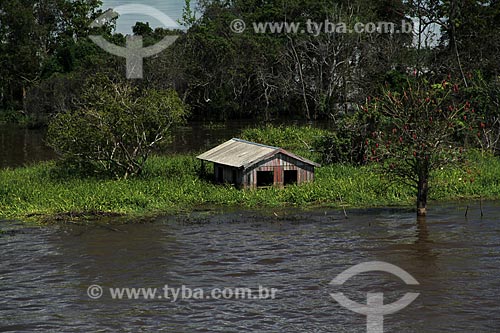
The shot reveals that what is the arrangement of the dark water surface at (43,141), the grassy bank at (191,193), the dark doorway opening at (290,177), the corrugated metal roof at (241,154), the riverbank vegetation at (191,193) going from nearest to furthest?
the riverbank vegetation at (191,193) → the grassy bank at (191,193) → the corrugated metal roof at (241,154) → the dark doorway opening at (290,177) → the dark water surface at (43,141)

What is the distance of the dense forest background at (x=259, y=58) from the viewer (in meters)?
42.0

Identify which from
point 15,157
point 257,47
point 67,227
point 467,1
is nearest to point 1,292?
point 67,227

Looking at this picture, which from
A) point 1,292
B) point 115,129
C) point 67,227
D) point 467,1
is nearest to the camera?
point 1,292

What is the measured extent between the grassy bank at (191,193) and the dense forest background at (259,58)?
1674 centimetres

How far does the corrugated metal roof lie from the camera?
2295cm

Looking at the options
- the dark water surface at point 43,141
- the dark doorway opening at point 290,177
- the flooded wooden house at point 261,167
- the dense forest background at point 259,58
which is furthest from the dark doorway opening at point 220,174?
the dense forest background at point 259,58

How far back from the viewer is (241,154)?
24031 millimetres

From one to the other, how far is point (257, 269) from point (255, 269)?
4 centimetres

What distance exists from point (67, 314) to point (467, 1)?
31561 millimetres

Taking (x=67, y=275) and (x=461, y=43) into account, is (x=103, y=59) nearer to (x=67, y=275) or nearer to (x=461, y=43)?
(x=461, y=43)

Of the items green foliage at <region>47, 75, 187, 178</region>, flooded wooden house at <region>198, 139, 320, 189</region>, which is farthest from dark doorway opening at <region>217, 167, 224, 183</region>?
green foliage at <region>47, 75, 187, 178</region>

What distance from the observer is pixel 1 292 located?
48.6 ft

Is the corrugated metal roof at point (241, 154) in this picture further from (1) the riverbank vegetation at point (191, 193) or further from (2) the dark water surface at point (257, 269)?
(2) the dark water surface at point (257, 269)

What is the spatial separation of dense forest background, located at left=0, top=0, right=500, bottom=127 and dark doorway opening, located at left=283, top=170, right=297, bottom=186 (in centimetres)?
1731
